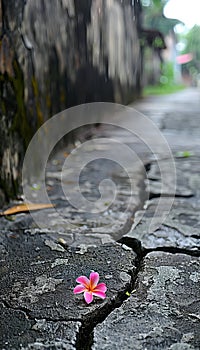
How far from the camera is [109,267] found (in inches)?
44.6

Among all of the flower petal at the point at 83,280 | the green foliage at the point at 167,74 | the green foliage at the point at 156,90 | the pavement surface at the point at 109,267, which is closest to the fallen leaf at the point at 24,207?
the pavement surface at the point at 109,267

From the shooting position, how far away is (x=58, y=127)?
7.98 ft

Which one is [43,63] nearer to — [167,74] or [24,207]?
[24,207]

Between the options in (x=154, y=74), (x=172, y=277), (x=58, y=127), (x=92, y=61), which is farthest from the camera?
(x=154, y=74)

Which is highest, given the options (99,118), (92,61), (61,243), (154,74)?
(92,61)

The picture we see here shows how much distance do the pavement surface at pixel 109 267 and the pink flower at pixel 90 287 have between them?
0.01m

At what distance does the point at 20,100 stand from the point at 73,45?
1.14 meters

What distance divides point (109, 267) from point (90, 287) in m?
0.14

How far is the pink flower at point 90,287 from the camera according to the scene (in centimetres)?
97

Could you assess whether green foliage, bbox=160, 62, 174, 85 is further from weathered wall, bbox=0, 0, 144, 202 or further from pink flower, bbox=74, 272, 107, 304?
pink flower, bbox=74, 272, 107, 304

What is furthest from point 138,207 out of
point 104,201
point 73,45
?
point 73,45

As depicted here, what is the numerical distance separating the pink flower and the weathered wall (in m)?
0.68

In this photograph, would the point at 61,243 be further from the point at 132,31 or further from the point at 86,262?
the point at 132,31

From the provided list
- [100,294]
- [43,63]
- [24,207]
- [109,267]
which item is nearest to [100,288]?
[100,294]
